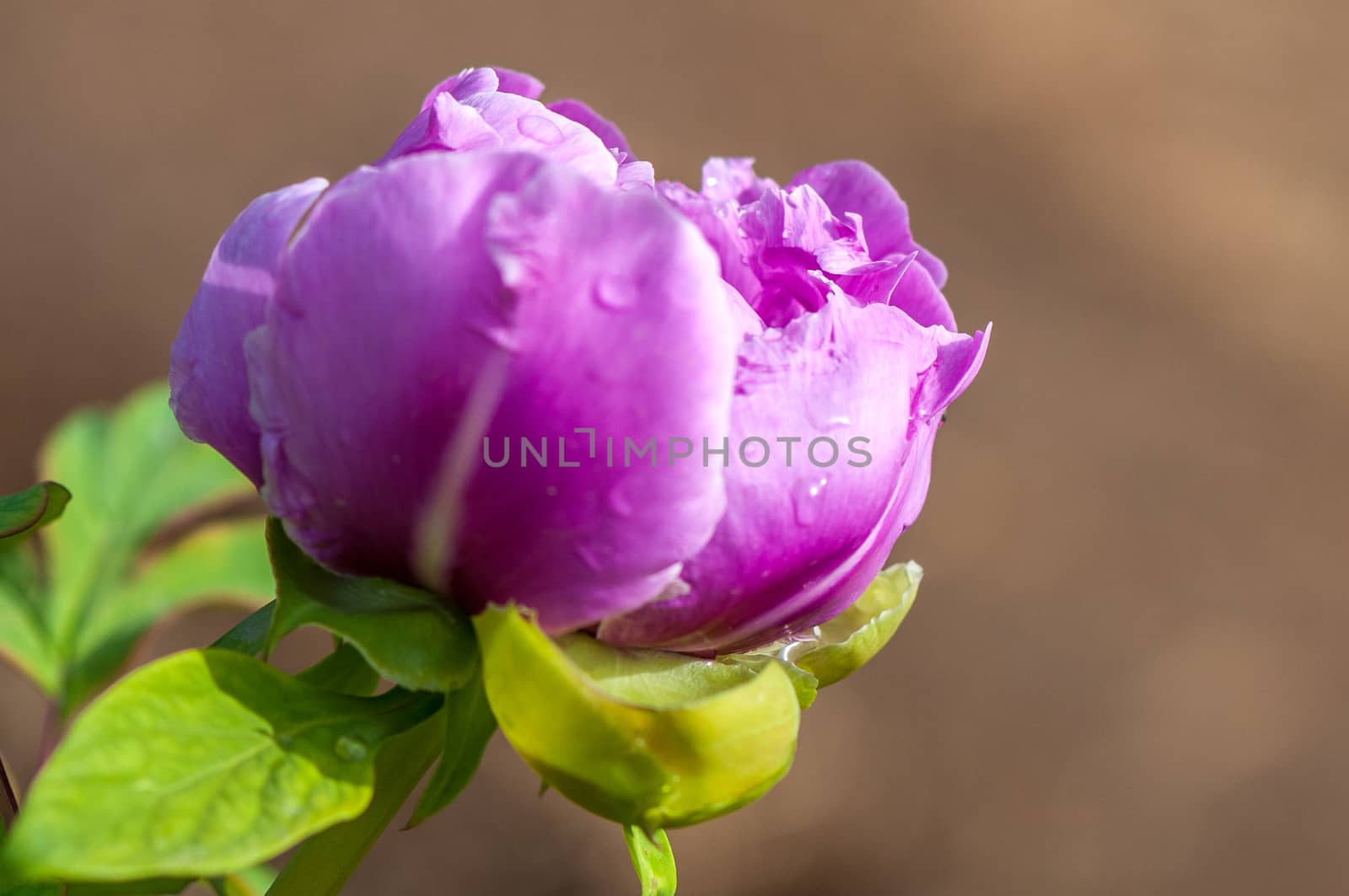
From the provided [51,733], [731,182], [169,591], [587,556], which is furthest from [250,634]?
[169,591]

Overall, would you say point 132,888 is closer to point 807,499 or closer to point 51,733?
point 807,499

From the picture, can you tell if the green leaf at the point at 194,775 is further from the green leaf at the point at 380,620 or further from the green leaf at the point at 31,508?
the green leaf at the point at 31,508

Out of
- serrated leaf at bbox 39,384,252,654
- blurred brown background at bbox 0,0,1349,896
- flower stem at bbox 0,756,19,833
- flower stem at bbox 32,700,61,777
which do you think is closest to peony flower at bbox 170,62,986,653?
flower stem at bbox 0,756,19,833

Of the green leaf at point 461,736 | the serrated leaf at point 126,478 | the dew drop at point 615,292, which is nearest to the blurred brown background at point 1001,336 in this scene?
the serrated leaf at point 126,478

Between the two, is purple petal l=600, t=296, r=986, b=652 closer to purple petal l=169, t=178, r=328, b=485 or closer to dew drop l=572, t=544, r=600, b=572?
dew drop l=572, t=544, r=600, b=572

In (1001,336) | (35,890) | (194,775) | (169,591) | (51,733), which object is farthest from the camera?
(1001,336)

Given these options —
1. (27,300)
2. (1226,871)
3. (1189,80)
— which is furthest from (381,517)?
(1189,80)
